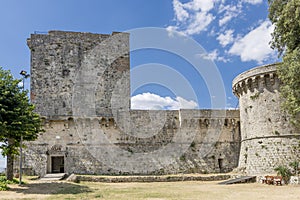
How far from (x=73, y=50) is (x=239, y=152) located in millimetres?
13241

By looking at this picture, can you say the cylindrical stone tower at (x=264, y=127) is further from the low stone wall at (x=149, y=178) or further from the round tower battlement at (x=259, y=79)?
the low stone wall at (x=149, y=178)

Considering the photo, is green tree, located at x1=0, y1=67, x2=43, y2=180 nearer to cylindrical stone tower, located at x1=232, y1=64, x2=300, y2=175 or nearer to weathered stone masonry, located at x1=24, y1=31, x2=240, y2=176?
weathered stone masonry, located at x1=24, y1=31, x2=240, y2=176

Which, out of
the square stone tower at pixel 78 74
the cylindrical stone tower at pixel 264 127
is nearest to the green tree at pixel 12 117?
the square stone tower at pixel 78 74

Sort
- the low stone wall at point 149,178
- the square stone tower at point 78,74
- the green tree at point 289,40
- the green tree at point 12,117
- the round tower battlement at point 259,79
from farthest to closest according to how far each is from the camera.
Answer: the square stone tower at point 78,74
the round tower battlement at point 259,79
the low stone wall at point 149,178
the green tree at point 12,117
the green tree at point 289,40

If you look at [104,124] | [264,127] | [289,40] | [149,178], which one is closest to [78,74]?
[104,124]

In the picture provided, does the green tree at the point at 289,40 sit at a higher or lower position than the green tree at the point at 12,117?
higher

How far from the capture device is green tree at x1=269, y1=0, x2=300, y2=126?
11875mm

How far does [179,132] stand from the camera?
20344 mm

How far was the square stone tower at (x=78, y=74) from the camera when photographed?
20928mm

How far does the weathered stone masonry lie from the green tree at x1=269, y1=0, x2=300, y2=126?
7540 mm

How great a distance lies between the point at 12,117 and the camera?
12.8m

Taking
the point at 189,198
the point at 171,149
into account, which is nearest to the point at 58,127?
the point at 171,149

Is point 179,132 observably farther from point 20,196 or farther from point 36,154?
point 20,196

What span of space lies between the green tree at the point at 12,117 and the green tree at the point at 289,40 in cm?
1076
